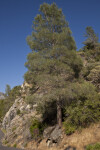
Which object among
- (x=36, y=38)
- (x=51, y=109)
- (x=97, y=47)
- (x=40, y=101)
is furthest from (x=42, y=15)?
(x=97, y=47)

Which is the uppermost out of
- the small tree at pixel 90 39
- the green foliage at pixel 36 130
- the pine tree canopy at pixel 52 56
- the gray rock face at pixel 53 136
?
the small tree at pixel 90 39

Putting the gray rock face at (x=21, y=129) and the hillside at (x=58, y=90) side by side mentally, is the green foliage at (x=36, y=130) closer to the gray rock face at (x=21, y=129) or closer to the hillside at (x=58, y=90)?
the hillside at (x=58, y=90)

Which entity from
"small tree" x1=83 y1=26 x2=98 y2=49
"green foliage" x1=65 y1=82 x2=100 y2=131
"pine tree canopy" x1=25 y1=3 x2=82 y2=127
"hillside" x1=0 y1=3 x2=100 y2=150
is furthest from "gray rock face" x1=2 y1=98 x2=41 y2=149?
"small tree" x1=83 y1=26 x2=98 y2=49

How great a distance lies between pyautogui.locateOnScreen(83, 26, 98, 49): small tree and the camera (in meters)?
32.0

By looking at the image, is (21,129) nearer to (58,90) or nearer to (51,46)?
(58,90)

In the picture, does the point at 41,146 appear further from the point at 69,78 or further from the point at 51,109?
the point at 69,78

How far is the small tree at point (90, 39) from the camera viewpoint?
1259 inches

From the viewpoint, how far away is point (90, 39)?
107ft

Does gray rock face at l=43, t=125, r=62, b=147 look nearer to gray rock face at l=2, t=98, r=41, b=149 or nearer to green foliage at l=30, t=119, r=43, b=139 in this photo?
green foliage at l=30, t=119, r=43, b=139

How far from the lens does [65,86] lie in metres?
11.8

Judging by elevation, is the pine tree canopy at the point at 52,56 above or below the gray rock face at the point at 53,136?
above

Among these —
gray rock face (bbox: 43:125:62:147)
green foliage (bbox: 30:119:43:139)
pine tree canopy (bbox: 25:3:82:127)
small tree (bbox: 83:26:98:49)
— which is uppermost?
small tree (bbox: 83:26:98:49)

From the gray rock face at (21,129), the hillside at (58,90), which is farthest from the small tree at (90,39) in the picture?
the gray rock face at (21,129)

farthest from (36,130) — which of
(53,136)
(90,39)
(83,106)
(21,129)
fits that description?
(90,39)
